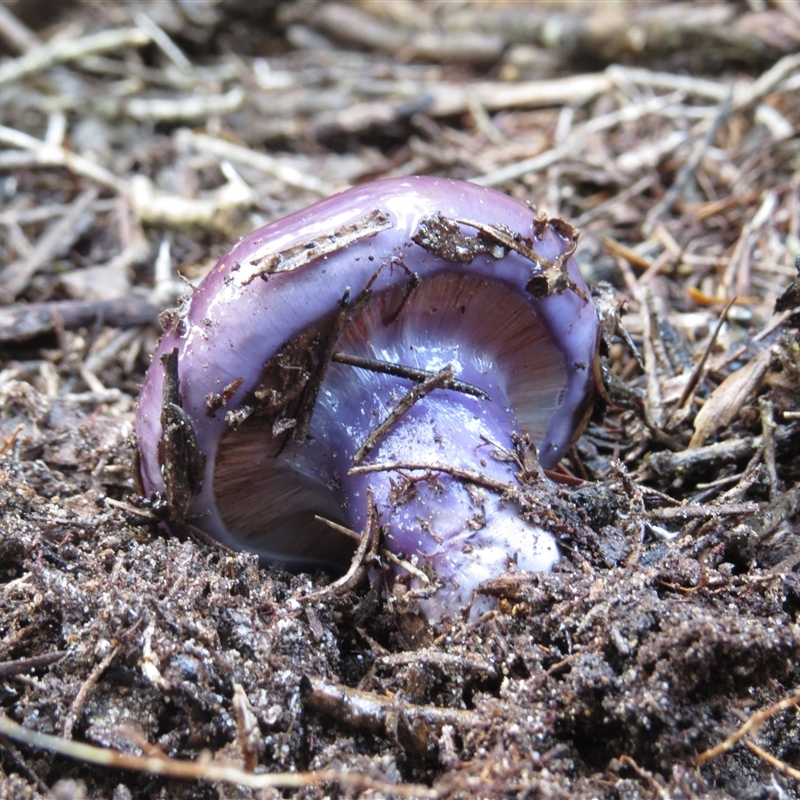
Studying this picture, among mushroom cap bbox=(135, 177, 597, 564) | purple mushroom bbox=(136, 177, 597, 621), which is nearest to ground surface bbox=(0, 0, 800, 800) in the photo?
A: purple mushroom bbox=(136, 177, 597, 621)

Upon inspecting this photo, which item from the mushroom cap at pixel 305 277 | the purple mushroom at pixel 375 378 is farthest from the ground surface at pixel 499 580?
the mushroom cap at pixel 305 277

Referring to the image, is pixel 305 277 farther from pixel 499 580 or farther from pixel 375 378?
pixel 499 580

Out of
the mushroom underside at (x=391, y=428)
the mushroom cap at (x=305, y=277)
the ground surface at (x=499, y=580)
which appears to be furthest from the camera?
the mushroom underside at (x=391, y=428)

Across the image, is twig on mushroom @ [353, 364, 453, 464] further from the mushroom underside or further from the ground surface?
the ground surface

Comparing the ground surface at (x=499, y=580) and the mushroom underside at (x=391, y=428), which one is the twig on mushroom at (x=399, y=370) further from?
the ground surface at (x=499, y=580)

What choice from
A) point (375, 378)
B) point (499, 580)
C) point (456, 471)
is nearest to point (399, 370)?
point (375, 378)

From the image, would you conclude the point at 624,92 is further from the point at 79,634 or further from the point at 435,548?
the point at 79,634

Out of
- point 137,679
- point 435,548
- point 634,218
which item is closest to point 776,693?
point 435,548

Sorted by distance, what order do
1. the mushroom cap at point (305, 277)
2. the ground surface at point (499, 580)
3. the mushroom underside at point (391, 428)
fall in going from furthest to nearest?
the mushroom underside at point (391, 428) < the mushroom cap at point (305, 277) < the ground surface at point (499, 580)
